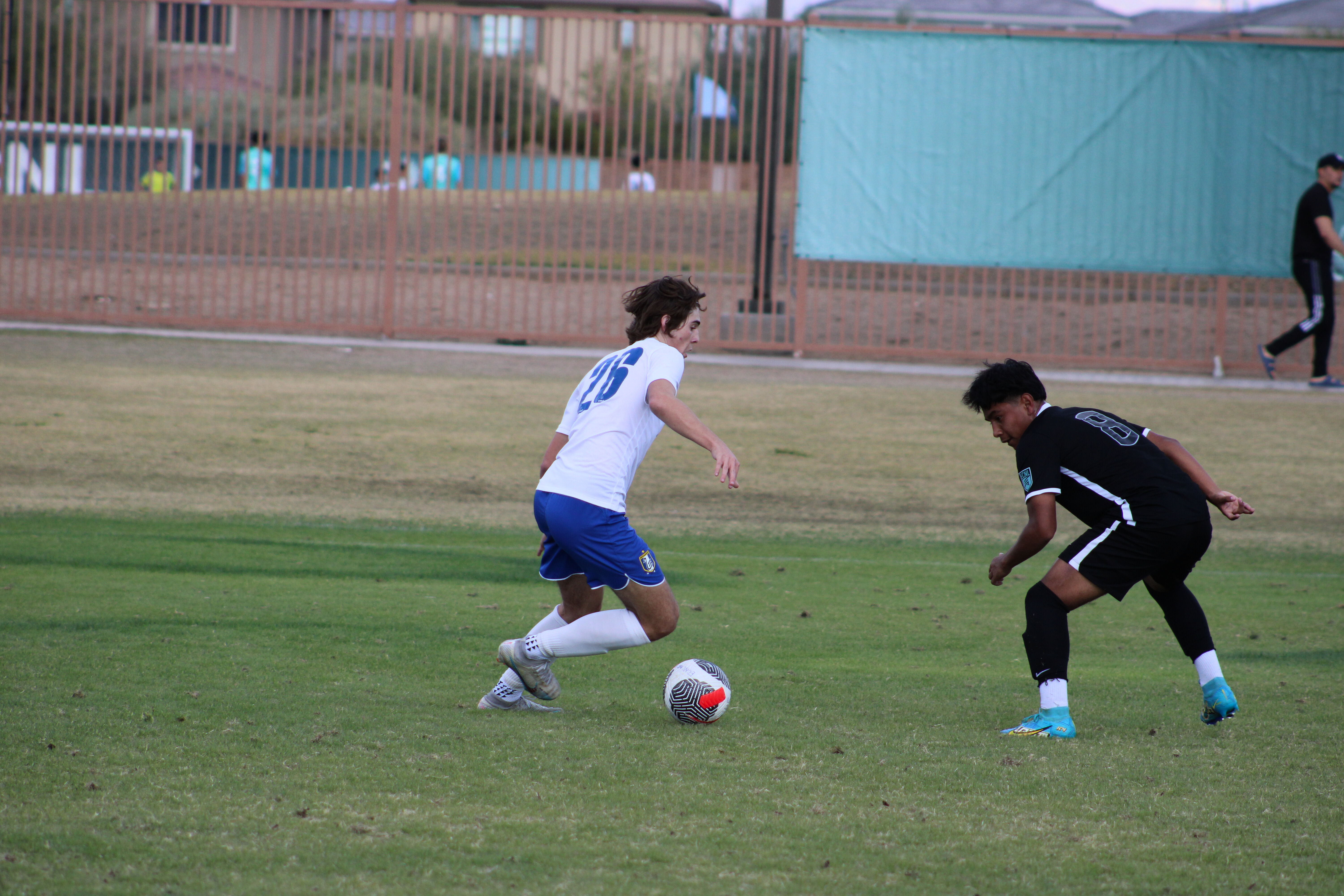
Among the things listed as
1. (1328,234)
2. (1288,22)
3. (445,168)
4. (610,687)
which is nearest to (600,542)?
(610,687)

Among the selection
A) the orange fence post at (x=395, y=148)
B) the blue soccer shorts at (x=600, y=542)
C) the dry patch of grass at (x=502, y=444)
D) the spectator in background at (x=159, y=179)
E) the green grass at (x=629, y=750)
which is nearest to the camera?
the green grass at (x=629, y=750)

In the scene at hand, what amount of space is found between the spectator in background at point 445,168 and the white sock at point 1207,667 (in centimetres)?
1387

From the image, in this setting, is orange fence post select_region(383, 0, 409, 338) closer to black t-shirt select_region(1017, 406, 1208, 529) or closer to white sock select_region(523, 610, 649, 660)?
white sock select_region(523, 610, 649, 660)

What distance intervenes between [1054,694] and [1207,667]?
70 cm

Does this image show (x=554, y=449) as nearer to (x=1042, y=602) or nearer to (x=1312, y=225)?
(x=1042, y=602)

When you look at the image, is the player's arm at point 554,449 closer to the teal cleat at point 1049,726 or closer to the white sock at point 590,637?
the white sock at point 590,637

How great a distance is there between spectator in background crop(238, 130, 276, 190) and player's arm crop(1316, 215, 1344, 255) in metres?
13.3

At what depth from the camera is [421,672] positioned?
223 inches

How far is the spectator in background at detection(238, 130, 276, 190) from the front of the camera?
18188 millimetres

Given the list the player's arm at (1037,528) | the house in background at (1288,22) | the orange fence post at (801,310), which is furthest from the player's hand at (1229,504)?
the house in background at (1288,22)

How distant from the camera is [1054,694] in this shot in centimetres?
496

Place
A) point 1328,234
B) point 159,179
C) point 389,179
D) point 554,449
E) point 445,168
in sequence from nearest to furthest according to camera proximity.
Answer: point 554,449, point 1328,234, point 389,179, point 445,168, point 159,179

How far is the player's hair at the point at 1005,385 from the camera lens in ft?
16.6

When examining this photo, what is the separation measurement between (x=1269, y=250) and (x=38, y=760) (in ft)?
53.8
